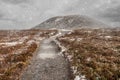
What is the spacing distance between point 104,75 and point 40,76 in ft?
23.9

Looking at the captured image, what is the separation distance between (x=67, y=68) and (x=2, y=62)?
10.0m

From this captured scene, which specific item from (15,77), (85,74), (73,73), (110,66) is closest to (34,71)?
(15,77)

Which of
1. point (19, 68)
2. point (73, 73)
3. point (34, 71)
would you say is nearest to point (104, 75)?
point (73, 73)

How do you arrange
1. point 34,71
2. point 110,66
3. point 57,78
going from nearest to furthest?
1. point 57,78
2. point 110,66
3. point 34,71

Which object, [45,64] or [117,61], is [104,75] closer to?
[117,61]

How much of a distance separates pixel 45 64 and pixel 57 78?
7.94 metres

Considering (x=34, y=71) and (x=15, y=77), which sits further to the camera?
(x=34, y=71)

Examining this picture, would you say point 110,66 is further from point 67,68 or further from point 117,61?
point 67,68

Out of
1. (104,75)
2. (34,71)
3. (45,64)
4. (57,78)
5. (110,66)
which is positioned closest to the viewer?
(104,75)

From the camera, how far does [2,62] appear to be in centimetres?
3169

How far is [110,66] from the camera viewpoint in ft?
83.2

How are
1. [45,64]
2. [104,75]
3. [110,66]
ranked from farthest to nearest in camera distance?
[45,64] → [110,66] → [104,75]

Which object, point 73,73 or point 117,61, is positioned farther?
point 117,61

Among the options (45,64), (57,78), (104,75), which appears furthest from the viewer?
(45,64)
